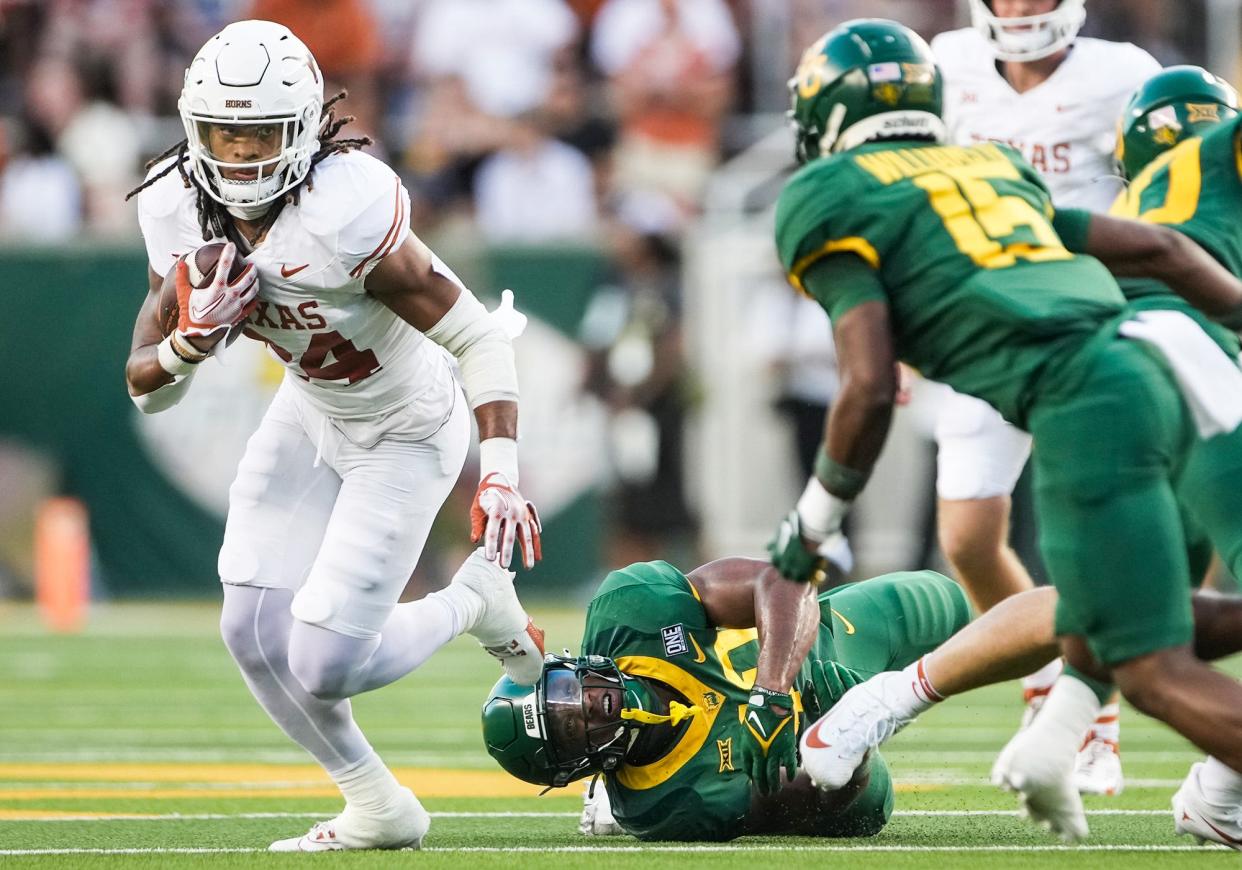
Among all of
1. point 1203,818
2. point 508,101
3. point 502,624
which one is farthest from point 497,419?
point 508,101

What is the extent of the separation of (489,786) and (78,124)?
7.84 meters

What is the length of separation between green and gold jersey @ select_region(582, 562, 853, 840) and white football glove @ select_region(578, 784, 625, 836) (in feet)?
0.11

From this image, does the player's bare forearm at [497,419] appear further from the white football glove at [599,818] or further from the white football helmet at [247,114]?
the white football glove at [599,818]

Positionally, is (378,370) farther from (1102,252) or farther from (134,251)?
(134,251)

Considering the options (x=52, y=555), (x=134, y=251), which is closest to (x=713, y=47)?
(x=134, y=251)

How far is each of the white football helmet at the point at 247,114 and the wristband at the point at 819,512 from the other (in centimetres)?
132

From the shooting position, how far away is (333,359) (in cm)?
436

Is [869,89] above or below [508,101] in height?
above

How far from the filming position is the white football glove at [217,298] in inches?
159

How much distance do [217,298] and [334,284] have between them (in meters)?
0.26

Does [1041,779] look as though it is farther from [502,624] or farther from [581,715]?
[502,624]

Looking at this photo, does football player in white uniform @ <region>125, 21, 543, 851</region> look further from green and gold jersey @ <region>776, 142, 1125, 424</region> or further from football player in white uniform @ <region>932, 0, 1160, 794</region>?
football player in white uniform @ <region>932, 0, 1160, 794</region>

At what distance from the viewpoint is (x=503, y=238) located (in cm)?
1174

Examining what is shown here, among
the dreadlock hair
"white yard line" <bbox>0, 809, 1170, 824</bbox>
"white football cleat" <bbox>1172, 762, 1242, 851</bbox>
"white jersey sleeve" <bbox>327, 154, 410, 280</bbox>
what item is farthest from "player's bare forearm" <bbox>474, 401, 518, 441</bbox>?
"white football cleat" <bbox>1172, 762, 1242, 851</bbox>
